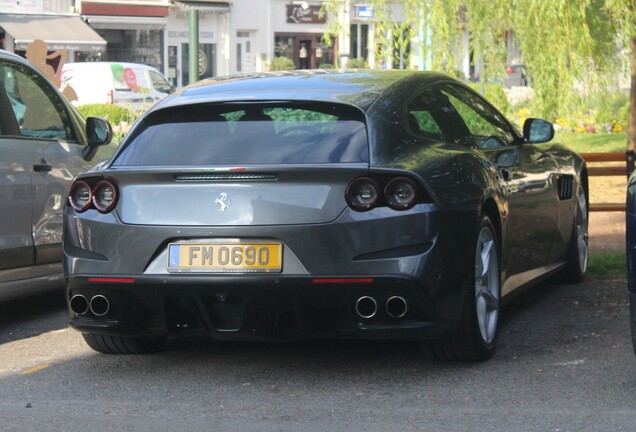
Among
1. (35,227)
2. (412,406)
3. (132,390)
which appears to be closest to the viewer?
(412,406)

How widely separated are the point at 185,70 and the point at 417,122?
45297 millimetres

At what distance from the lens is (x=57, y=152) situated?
8.36 metres

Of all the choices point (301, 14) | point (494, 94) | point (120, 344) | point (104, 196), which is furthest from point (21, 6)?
point (104, 196)

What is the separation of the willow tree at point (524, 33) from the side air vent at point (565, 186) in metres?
2.84

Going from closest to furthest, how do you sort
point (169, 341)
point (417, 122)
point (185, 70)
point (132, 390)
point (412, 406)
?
point (412, 406), point (132, 390), point (417, 122), point (169, 341), point (185, 70)

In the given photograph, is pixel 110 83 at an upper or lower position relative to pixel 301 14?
lower

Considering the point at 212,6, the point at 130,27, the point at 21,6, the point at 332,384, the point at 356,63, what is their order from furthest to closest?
the point at 212,6 < the point at 130,27 < the point at 356,63 < the point at 21,6 < the point at 332,384

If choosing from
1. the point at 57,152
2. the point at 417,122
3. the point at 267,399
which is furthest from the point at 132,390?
the point at 57,152

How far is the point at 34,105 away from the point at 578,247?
3734mm

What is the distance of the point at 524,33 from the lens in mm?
13594

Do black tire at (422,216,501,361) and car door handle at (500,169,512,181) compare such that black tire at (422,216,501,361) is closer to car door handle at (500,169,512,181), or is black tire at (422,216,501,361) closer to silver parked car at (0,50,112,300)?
car door handle at (500,169,512,181)

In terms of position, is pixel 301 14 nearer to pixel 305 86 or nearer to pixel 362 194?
pixel 305 86

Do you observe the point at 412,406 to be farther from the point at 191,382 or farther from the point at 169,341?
the point at 169,341

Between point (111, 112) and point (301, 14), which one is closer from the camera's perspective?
point (111, 112)
